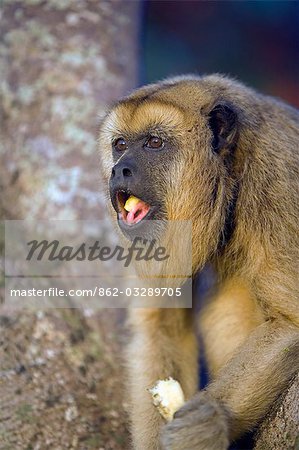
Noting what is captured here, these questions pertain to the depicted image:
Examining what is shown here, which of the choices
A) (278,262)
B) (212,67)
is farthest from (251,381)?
(212,67)

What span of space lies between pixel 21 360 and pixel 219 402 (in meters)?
1.30

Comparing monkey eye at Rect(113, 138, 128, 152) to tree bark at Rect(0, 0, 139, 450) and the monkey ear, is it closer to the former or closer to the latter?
the monkey ear

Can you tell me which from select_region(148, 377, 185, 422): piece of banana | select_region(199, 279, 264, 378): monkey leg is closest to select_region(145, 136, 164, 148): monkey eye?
select_region(199, 279, 264, 378): monkey leg

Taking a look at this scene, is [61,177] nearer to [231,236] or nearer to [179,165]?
[179,165]

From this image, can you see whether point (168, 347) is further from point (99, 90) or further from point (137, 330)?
point (99, 90)

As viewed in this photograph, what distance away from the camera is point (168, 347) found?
409 cm

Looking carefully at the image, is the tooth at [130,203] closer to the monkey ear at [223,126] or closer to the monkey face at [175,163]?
the monkey face at [175,163]

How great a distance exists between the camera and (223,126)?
11.3 feet

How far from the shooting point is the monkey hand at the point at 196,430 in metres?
2.91

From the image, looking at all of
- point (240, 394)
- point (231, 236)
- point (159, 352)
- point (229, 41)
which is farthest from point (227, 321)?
point (229, 41)

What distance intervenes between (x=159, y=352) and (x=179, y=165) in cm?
120

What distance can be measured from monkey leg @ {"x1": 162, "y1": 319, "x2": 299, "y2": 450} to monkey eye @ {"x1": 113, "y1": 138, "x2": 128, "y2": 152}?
117 cm

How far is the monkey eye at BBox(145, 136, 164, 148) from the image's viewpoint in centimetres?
350

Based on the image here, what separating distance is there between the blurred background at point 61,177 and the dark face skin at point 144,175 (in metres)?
0.73
